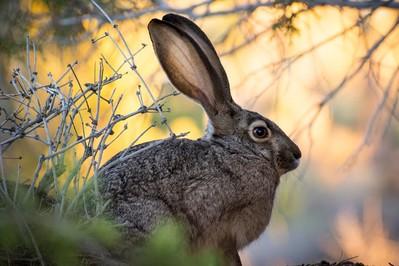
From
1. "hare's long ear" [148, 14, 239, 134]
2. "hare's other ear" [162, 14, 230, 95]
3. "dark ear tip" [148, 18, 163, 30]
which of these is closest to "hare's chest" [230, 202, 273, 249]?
"hare's long ear" [148, 14, 239, 134]

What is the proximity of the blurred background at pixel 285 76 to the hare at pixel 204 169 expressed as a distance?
0.23 meters

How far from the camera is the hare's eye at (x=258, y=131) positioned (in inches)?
118

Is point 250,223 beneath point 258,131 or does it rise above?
beneath

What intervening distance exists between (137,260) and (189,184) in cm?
64

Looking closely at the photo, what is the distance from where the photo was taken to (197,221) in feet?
8.80

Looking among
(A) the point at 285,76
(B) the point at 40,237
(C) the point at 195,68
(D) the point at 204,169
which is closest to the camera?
(B) the point at 40,237

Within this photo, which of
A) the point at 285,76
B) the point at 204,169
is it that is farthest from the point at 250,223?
the point at 285,76

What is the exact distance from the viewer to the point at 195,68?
9.85ft

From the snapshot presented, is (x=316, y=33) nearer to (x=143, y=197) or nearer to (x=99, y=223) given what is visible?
(x=143, y=197)

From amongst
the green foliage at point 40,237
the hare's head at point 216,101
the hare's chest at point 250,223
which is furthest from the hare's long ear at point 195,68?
the green foliage at point 40,237

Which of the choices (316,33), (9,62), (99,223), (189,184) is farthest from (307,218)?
(99,223)

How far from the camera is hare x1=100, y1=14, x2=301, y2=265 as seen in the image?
263 cm

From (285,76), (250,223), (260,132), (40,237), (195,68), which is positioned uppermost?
(285,76)

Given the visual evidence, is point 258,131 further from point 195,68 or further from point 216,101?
point 195,68
